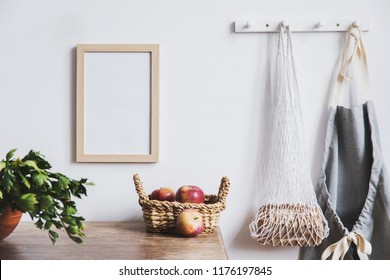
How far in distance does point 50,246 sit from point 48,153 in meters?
0.40

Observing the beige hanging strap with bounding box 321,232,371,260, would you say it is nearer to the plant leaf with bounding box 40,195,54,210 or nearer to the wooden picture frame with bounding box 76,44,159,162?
the wooden picture frame with bounding box 76,44,159,162

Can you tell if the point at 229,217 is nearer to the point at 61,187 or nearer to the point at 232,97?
the point at 232,97

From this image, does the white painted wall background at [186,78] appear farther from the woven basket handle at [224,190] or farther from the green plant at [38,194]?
the green plant at [38,194]

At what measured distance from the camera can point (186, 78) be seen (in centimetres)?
164

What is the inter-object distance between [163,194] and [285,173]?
1.33 feet

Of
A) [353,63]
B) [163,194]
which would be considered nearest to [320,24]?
[353,63]

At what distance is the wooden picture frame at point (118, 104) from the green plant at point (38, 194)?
0.36 meters

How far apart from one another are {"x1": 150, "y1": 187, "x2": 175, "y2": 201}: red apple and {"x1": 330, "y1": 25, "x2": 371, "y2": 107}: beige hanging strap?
0.59 m

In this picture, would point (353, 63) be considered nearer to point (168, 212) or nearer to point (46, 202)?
point (168, 212)

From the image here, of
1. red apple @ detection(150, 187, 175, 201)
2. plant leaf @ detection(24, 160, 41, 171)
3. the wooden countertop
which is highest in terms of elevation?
plant leaf @ detection(24, 160, 41, 171)

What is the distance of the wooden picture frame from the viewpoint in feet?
5.35

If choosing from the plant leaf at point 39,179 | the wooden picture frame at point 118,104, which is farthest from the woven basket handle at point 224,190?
the plant leaf at point 39,179

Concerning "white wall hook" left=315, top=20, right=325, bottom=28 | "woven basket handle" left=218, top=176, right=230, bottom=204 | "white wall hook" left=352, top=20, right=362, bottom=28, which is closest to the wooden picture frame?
"woven basket handle" left=218, top=176, right=230, bottom=204

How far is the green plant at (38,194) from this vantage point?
118 centimetres
